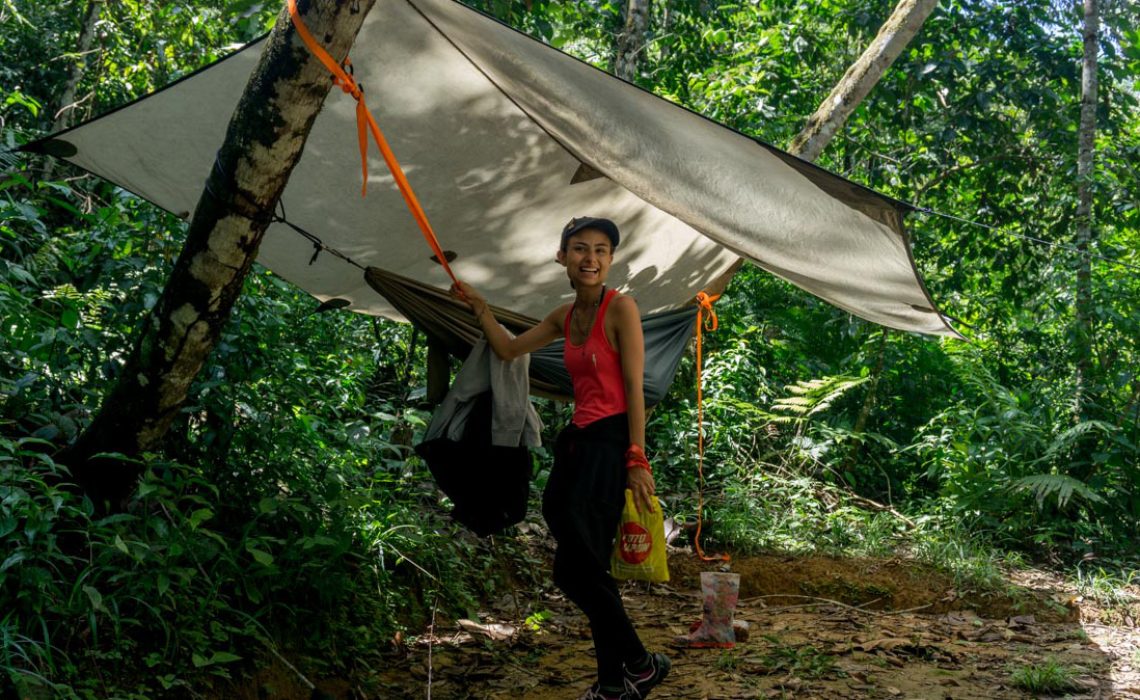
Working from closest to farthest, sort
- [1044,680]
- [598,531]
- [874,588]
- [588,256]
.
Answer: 1. [598,531]
2. [588,256]
3. [1044,680]
4. [874,588]

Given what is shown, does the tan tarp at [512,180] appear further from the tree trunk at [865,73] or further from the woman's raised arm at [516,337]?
the tree trunk at [865,73]

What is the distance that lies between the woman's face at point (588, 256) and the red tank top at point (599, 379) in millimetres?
82

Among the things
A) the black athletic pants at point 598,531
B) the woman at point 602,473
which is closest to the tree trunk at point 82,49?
the woman at point 602,473

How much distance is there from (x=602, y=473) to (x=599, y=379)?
0.26m

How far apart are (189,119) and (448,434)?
1.42 m

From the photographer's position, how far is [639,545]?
2.51 meters

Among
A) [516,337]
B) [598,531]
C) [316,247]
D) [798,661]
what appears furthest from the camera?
[316,247]

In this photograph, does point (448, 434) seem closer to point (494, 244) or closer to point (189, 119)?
point (494, 244)

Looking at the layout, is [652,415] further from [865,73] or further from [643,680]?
[643,680]

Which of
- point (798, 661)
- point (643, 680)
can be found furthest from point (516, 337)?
point (798, 661)

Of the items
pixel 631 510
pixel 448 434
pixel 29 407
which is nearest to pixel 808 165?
pixel 631 510

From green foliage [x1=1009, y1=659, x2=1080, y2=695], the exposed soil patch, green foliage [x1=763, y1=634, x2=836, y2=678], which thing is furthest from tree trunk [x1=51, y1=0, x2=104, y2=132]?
green foliage [x1=1009, y1=659, x2=1080, y2=695]

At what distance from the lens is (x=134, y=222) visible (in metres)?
3.16

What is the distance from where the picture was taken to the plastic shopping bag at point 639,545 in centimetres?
250
